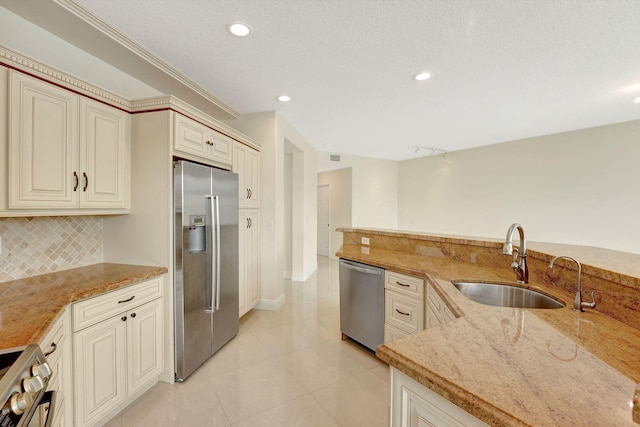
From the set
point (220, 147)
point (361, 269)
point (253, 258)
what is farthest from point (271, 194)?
point (361, 269)

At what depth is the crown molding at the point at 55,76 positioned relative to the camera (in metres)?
1.35

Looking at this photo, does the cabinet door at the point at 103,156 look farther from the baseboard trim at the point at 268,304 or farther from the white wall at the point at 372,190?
the white wall at the point at 372,190

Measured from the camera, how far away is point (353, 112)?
3.62m

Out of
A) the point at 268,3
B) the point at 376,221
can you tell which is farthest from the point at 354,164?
the point at 268,3

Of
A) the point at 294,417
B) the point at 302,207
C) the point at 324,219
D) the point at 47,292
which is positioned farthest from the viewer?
the point at 324,219

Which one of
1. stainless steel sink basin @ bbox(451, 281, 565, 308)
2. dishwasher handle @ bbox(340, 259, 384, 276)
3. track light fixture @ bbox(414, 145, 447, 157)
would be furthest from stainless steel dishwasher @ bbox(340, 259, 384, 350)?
track light fixture @ bbox(414, 145, 447, 157)

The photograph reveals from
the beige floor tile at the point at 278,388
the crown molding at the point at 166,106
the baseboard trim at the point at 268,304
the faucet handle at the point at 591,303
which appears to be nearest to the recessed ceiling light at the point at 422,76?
the crown molding at the point at 166,106

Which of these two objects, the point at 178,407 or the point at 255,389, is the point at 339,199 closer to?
the point at 255,389

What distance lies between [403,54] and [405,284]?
6.36ft

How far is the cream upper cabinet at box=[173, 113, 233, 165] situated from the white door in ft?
15.6

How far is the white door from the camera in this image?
24.1 ft

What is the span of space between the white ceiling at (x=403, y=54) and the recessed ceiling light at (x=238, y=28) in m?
0.04

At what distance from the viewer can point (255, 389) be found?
1996mm

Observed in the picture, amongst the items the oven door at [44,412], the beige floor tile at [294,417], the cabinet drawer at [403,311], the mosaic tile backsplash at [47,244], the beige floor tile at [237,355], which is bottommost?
the beige floor tile at [294,417]
